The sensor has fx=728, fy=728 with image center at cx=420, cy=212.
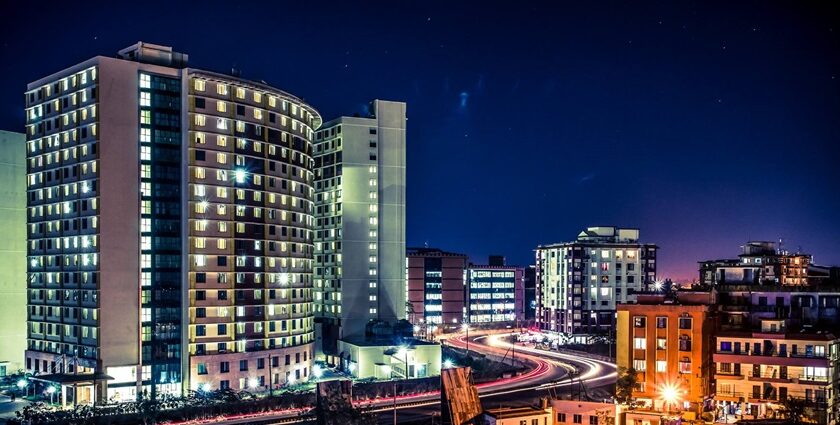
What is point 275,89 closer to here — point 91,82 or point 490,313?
point 91,82

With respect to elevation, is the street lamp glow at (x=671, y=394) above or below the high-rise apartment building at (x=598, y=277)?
below

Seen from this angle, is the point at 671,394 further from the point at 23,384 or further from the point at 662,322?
the point at 23,384

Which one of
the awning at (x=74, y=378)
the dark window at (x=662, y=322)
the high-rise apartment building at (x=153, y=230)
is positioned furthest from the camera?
the high-rise apartment building at (x=153, y=230)

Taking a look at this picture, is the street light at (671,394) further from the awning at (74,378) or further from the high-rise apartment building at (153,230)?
the awning at (74,378)

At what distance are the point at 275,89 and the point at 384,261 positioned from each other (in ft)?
127

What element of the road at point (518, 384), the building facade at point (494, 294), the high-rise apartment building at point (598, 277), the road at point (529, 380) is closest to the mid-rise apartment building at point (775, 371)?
the road at point (529, 380)

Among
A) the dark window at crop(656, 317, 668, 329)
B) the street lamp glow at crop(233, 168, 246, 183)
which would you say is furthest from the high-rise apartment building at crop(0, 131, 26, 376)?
the dark window at crop(656, 317, 668, 329)

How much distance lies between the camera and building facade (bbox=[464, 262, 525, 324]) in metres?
187

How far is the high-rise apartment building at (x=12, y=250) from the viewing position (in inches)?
3839

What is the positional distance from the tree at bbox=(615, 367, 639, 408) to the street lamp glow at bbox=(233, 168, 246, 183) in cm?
4832

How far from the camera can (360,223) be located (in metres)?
118

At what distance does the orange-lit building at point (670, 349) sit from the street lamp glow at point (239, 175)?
4638 centimetres

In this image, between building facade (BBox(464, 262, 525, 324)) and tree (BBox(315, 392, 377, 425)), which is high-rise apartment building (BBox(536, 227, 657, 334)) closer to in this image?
building facade (BBox(464, 262, 525, 324))

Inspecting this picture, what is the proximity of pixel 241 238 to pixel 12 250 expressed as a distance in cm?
3673
